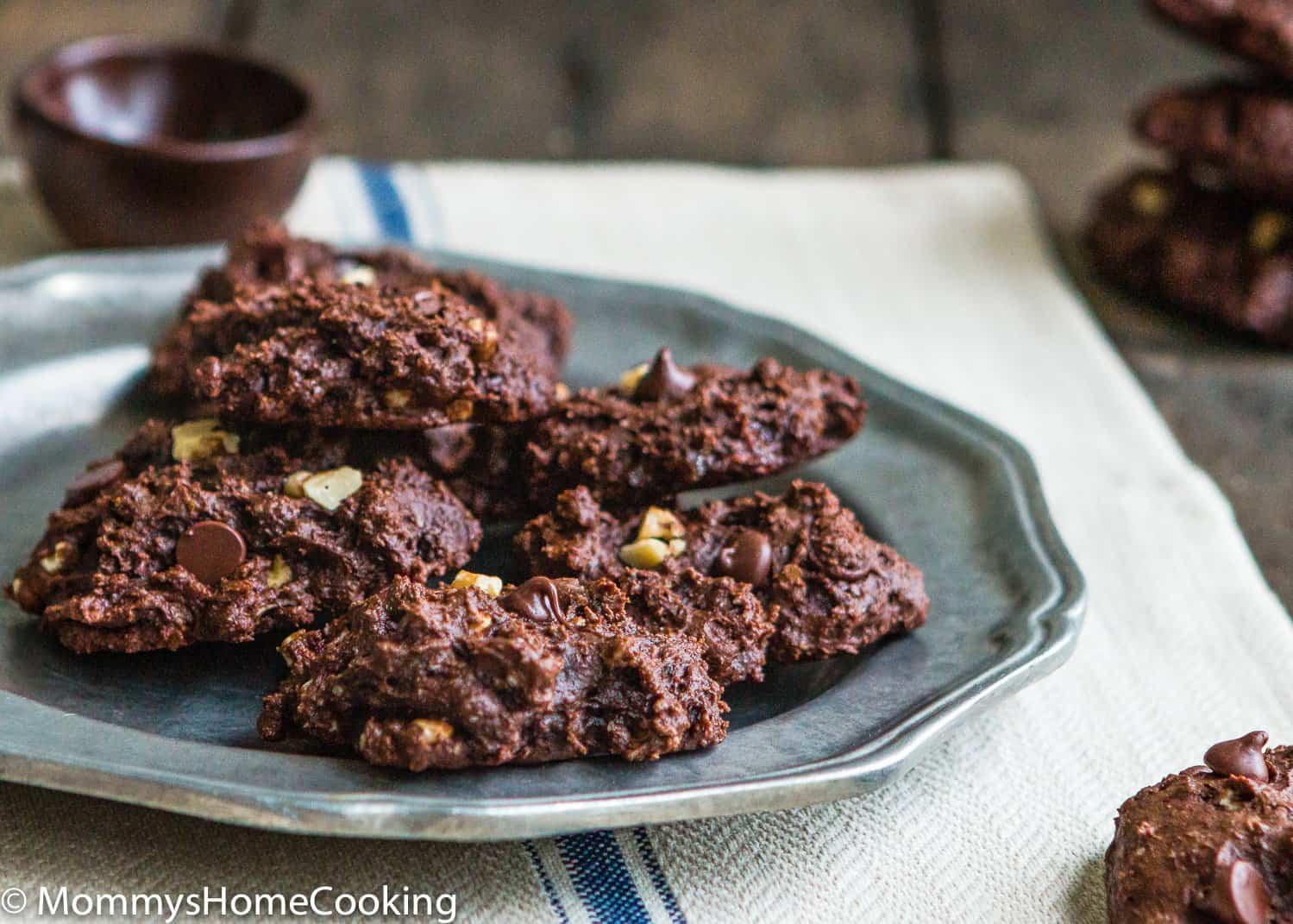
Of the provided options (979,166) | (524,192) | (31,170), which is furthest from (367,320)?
(979,166)

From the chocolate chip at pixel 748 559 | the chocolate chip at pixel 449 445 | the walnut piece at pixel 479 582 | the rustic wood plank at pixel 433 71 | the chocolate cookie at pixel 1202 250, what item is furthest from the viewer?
the rustic wood plank at pixel 433 71

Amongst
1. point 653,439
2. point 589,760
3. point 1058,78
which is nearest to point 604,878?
point 589,760

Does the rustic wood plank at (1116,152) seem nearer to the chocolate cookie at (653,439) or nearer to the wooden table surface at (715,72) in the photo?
the wooden table surface at (715,72)

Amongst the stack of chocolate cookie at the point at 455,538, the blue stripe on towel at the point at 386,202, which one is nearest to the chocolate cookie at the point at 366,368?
the stack of chocolate cookie at the point at 455,538

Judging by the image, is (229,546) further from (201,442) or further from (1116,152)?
(1116,152)

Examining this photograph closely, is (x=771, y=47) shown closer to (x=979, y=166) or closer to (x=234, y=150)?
(x=979, y=166)

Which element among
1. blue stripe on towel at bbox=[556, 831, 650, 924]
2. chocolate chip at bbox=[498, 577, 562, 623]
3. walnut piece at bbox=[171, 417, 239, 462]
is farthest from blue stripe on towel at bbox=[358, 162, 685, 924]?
walnut piece at bbox=[171, 417, 239, 462]
